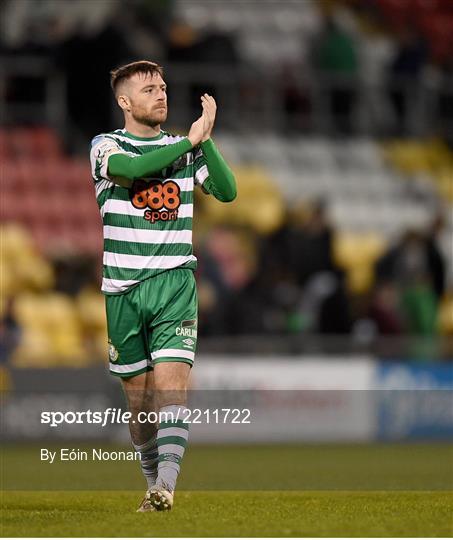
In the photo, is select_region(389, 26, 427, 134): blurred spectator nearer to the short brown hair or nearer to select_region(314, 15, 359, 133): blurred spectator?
select_region(314, 15, 359, 133): blurred spectator

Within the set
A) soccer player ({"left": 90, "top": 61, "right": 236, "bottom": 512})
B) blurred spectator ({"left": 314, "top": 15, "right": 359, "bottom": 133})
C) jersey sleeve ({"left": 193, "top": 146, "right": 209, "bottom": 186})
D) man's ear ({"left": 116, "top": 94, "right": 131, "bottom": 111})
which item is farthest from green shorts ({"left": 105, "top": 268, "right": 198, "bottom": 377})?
blurred spectator ({"left": 314, "top": 15, "right": 359, "bottom": 133})

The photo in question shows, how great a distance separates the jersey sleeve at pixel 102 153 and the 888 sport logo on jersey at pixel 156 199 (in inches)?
6.2

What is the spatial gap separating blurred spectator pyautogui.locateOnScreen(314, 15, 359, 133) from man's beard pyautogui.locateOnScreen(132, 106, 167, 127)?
47.9 feet

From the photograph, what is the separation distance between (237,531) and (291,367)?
1010 centimetres

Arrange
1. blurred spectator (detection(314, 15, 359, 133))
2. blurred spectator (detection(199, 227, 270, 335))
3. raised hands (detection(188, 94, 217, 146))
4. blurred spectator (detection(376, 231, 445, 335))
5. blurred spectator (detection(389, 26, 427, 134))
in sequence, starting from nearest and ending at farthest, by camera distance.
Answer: raised hands (detection(188, 94, 217, 146)) → blurred spectator (detection(199, 227, 270, 335)) → blurred spectator (detection(376, 231, 445, 335)) → blurred spectator (detection(314, 15, 359, 133)) → blurred spectator (detection(389, 26, 427, 134))

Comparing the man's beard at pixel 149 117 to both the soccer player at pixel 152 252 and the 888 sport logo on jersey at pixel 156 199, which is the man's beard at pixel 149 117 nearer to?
the soccer player at pixel 152 252

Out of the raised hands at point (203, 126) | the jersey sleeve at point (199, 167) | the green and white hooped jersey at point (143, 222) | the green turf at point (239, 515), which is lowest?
the green turf at point (239, 515)

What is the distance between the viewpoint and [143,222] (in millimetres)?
7496

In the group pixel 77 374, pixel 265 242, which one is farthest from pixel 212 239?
pixel 77 374

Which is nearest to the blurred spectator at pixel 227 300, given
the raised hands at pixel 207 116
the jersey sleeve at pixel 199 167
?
the jersey sleeve at pixel 199 167

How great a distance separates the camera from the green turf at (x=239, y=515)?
6.65 metres

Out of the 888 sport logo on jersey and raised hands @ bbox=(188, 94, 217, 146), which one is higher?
raised hands @ bbox=(188, 94, 217, 146)

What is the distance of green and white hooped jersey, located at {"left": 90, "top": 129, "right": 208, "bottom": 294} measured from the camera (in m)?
7.50

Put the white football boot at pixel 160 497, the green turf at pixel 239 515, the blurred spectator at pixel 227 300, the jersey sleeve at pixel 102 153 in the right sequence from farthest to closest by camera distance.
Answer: the blurred spectator at pixel 227 300 < the jersey sleeve at pixel 102 153 < the white football boot at pixel 160 497 < the green turf at pixel 239 515
